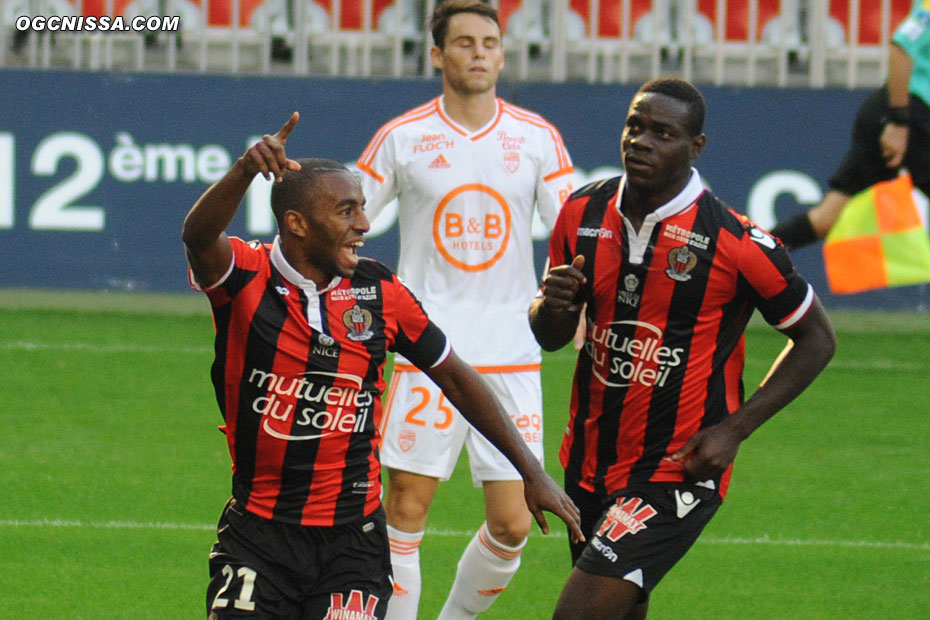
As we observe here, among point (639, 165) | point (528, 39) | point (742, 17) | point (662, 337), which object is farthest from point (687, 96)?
point (742, 17)

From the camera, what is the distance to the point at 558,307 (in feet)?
14.5

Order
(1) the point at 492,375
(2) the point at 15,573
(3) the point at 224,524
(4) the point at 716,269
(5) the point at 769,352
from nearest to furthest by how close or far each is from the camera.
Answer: (3) the point at 224,524 → (4) the point at 716,269 → (1) the point at 492,375 → (2) the point at 15,573 → (5) the point at 769,352

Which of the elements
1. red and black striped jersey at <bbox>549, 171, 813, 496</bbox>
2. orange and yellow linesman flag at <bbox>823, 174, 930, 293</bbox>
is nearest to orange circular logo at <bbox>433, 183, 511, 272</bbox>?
red and black striped jersey at <bbox>549, 171, 813, 496</bbox>

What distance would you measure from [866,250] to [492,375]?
4685 mm

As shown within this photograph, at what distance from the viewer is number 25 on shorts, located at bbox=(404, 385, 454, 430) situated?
5602 mm

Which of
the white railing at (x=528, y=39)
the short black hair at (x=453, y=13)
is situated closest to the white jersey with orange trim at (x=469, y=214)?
the short black hair at (x=453, y=13)

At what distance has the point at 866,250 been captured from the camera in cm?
977

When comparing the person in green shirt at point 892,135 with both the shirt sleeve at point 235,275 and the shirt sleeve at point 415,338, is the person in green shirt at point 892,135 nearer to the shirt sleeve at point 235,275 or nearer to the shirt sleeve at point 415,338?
the shirt sleeve at point 415,338

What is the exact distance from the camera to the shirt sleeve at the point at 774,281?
4.43 m

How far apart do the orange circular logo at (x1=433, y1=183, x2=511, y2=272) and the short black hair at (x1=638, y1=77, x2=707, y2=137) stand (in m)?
1.39

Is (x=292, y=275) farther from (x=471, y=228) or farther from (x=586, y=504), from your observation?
(x=471, y=228)

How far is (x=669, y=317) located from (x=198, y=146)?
7865 millimetres

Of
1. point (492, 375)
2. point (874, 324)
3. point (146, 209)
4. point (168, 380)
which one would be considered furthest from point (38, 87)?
point (492, 375)

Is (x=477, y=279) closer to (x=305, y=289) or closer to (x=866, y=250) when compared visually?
(x=305, y=289)
